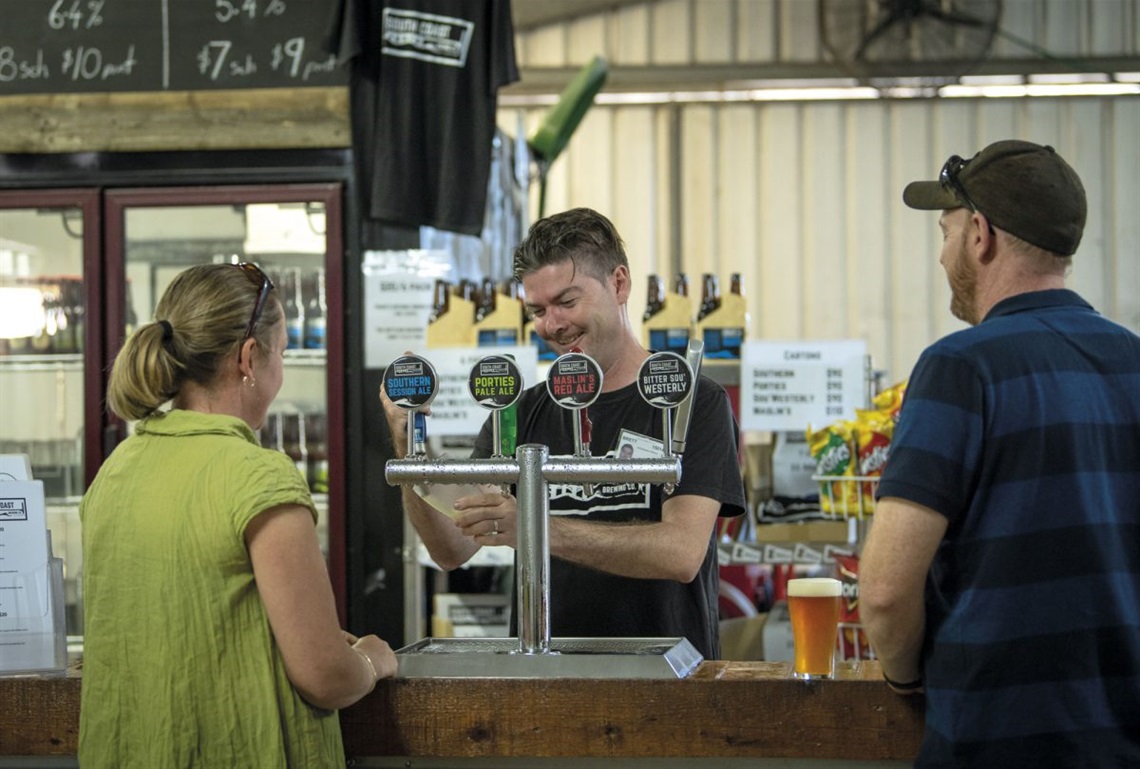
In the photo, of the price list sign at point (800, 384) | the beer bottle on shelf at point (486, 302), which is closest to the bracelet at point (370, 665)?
the price list sign at point (800, 384)

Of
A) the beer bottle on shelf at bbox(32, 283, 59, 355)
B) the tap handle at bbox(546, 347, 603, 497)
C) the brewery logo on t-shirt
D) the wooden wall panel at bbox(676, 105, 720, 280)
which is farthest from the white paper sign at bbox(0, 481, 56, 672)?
the wooden wall panel at bbox(676, 105, 720, 280)

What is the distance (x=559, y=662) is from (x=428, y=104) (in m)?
2.65

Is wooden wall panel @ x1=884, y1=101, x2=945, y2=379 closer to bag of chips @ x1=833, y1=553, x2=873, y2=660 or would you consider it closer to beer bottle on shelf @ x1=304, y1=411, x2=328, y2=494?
beer bottle on shelf @ x1=304, y1=411, x2=328, y2=494

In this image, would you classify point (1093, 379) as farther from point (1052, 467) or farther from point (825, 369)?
point (825, 369)

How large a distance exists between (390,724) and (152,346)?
0.58 metres

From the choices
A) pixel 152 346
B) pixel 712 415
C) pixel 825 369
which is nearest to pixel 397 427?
pixel 152 346

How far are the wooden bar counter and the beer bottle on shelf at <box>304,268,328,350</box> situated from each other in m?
2.44

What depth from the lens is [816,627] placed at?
173 cm

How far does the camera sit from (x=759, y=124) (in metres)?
7.43

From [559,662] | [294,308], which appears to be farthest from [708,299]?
[559,662]

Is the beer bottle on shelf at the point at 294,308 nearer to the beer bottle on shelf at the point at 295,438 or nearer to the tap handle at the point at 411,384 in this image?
the beer bottle on shelf at the point at 295,438

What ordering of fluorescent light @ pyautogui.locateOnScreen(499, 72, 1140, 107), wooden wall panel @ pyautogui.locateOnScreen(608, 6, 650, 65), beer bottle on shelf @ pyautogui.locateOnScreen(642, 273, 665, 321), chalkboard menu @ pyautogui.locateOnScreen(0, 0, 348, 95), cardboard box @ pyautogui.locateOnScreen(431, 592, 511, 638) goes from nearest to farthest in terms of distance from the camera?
1. beer bottle on shelf @ pyautogui.locateOnScreen(642, 273, 665, 321)
2. cardboard box @ pyautogui.locateOnScreen(431, 592, 511, 638)
3. chalkboard menu @ pyautogui.locateOnScreen(0, 0, 348, 95)
4. fluorescent light @ pyautogui.locateOnScreen(499, 72, 1140, 107)
5. wooden wall panel @ pyautogui.locateOnScreen(608, 6, 650, 65)

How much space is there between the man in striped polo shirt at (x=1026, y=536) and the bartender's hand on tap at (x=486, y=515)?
53 cm

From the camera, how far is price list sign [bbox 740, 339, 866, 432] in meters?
3.51
